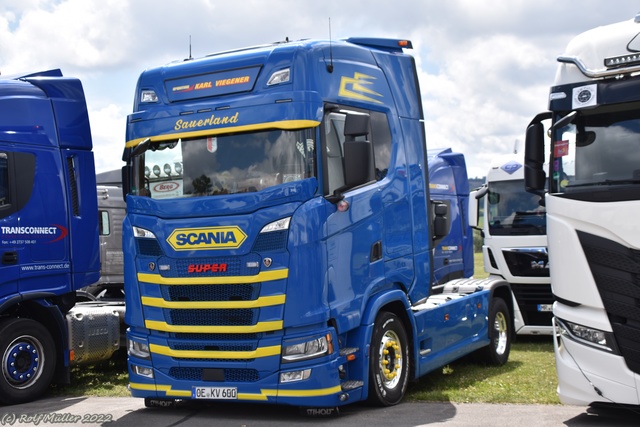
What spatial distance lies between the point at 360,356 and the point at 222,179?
2243 mm

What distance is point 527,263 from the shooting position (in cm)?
1562

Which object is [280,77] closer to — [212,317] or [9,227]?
[212,317]

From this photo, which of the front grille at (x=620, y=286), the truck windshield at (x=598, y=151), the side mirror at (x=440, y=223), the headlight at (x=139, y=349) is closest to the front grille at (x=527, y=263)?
the side mirror at (x=440, y=223)

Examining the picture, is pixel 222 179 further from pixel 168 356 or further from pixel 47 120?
pixel 47 120

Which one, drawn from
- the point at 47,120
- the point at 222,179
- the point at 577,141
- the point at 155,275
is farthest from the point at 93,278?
the point at 577,141

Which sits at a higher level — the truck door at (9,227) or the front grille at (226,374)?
the truck door at (9,227)

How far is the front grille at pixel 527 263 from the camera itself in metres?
15.4

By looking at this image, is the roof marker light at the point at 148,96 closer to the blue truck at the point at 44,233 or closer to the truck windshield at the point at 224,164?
the truck windshield at the point at 224,164

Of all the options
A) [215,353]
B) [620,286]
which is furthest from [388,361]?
[620,286]

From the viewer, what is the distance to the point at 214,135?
8.80m

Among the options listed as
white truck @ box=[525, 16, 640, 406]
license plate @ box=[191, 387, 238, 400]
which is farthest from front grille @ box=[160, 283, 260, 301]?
white truck @ box=[525, 16, 640, 406]

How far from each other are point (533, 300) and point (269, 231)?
8.54 m

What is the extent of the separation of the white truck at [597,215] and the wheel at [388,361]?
1860 millimetres

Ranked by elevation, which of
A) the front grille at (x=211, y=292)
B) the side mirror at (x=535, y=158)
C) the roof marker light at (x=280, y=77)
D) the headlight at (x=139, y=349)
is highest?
the roof marker light at (x=280, y=77)
